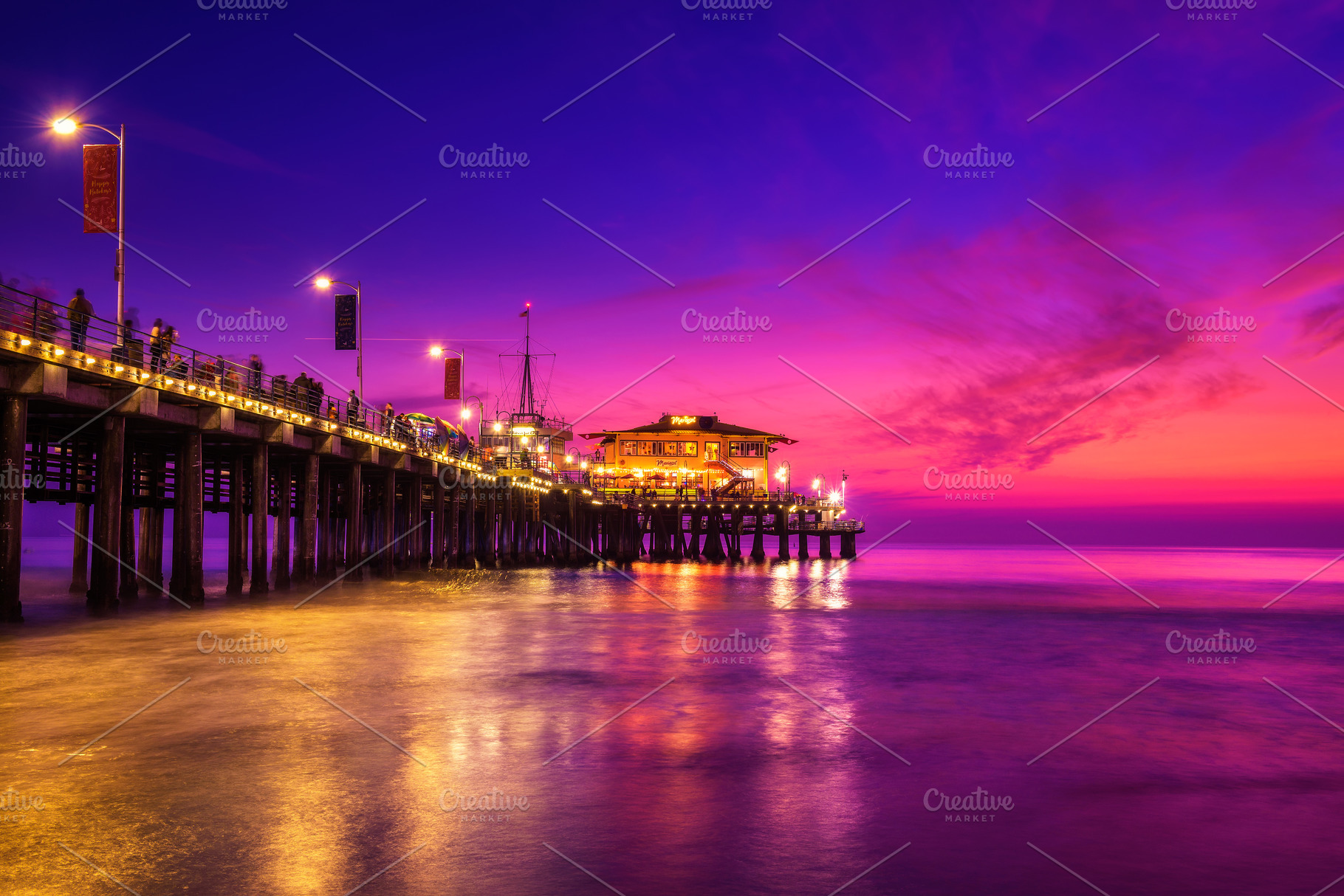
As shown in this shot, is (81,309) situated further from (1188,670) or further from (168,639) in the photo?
(1188,670)

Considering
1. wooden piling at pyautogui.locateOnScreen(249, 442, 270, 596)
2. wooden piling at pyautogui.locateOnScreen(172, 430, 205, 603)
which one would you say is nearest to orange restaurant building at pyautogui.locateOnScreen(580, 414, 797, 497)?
wooden piling at pyautogui.locateOnScreen(249, 442, 270, 596)

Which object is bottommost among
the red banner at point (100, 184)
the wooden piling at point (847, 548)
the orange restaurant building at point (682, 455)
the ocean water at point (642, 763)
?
the wooden piling at point (847, 548)

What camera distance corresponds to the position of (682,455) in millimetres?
100562

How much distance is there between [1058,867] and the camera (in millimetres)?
8391

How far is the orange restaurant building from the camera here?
99.6 m

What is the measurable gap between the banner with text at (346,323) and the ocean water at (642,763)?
16841 mm

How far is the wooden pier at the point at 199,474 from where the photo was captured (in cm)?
2072

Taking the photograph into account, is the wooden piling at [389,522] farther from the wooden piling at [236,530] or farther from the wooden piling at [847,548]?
the wooden piling at [847,548]

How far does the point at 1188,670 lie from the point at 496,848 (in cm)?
1864

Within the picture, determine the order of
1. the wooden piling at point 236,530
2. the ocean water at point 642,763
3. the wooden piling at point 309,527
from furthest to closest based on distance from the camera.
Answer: the wooden piling at point 309,527, the wooden piling at point 236,530, the ocean water at point 642,763

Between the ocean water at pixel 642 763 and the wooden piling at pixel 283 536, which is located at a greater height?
the wooden piling at pixel 283 536

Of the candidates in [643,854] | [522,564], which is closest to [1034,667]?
[643,854]

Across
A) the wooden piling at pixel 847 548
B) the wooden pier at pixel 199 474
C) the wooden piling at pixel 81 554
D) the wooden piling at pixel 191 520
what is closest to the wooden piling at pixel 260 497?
the wooden pier at pixel 199 474

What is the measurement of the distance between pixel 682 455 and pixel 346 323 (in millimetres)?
61645
